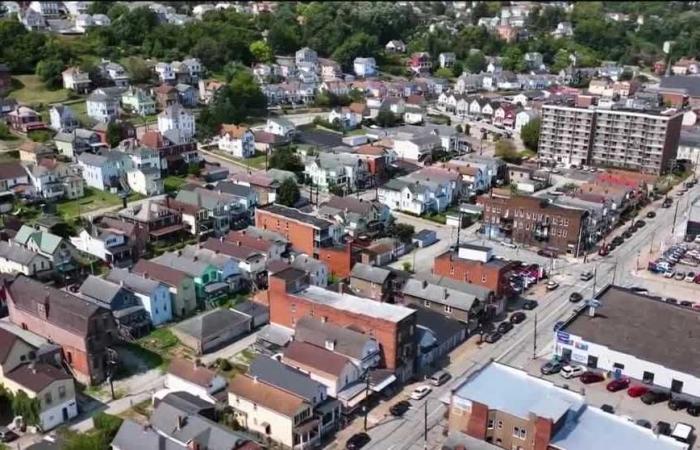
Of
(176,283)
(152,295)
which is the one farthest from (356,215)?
→ (152,295)

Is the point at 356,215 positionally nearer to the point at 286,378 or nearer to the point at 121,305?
the point at 121,305

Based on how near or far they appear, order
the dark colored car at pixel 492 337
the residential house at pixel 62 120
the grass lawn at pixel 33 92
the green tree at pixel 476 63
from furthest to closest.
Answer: the green tree at pixel 476 63 < the grass lawn at pixel 33 92 < the residential house at pixel 62 120 < the dark colored car at pixel 492 337

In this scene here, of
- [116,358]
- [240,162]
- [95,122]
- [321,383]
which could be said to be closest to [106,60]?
[95,122]

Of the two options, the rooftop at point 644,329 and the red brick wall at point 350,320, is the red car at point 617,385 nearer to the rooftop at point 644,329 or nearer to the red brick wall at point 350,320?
the rooftop at point 644,329

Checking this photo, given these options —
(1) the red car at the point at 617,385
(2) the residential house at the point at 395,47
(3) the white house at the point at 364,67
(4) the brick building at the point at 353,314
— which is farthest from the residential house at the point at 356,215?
(2) the residential house at the point at 395,47

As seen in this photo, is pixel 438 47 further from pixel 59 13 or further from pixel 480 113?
pixel 59 13
